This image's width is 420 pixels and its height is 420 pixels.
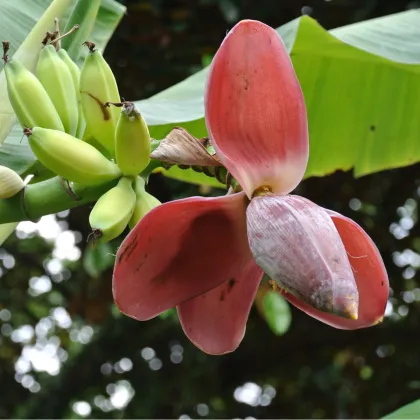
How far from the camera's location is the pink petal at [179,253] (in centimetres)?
38

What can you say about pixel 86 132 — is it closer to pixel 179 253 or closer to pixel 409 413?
pixel 179 253

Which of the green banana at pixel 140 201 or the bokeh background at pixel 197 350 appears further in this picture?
the bokeh background at pixel 197 350

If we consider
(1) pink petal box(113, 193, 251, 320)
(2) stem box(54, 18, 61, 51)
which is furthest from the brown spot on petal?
(2) stem box(54, 18, 61, 51)

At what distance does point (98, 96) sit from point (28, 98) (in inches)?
1.9

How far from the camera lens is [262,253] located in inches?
13.8

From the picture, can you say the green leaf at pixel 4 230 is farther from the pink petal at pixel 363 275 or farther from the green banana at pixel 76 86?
the pink petal at pixel 363 275

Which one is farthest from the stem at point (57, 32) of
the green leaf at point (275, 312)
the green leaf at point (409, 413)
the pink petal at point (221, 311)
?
the green leaf at point (275, 312)

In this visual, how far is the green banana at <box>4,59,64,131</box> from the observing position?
1.53 ft

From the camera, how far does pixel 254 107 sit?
0.38m

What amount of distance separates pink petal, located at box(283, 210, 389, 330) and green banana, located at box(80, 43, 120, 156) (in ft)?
0.57

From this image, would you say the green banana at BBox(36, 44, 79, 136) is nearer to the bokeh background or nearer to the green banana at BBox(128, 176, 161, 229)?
the green banana at BBox(128, 176, 161, 229)

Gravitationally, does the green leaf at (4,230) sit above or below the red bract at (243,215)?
below

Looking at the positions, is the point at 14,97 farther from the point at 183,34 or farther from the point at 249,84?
the point at 183,34

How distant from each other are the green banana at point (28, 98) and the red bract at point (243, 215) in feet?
0.47
